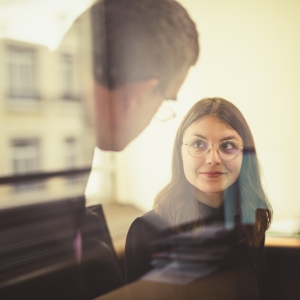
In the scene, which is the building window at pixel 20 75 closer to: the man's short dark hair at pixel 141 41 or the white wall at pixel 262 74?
the man's short dark hair at pixel 141 41

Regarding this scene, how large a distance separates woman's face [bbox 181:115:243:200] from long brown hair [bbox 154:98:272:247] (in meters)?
0.01

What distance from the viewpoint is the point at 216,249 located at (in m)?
0.97

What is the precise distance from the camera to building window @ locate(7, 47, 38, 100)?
0.79 metres

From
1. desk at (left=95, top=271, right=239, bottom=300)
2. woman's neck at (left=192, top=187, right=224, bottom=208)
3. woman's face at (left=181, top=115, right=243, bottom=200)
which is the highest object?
woman's face at (left=181, top=115, right=243, bottom=200)

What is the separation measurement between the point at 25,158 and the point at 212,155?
37 centimetres

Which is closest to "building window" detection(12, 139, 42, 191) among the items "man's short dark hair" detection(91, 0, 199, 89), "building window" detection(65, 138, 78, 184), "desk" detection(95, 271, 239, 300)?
"building window" detection(65, 138, 78, 184)

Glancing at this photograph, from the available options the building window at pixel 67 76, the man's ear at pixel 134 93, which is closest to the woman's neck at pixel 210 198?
the man's ear at pixel 134 93

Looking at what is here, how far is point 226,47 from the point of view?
958mm

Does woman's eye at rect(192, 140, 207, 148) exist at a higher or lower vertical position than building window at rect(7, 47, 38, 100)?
lower

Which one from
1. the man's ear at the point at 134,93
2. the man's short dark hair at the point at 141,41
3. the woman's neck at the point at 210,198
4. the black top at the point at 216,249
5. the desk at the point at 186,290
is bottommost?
the desk at the point at 186,290

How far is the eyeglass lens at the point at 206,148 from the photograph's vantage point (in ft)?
3.00

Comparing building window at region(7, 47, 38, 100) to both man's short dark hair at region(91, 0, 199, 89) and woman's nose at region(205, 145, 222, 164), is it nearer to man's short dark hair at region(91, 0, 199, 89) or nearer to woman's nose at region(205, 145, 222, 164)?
man's short dark hair at region(91, 0, 199, 89)

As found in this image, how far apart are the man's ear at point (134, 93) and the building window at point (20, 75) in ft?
0.64

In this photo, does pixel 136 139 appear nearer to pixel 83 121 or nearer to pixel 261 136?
pixel 83 121
